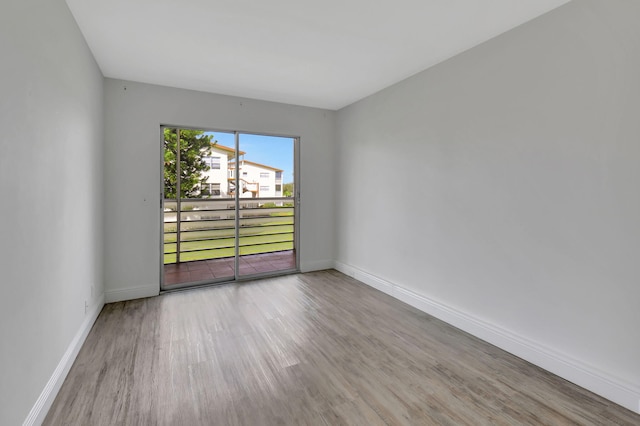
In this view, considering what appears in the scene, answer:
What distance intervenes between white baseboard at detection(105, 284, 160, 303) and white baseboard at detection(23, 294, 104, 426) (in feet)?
2.15

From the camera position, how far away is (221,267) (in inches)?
189

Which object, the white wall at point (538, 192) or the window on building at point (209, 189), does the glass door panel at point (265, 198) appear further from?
the white wall at point (538, 192)

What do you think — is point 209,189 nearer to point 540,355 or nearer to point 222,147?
point 222,147

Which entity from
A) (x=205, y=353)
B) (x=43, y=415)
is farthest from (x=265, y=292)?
(x=43, y=415)

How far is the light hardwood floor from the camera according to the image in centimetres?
172

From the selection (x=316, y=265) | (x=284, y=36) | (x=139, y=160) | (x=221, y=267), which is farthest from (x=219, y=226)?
(x=284, y=36)

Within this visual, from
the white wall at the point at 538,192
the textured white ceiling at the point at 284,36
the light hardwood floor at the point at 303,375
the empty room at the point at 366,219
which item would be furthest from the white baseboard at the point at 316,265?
the textured white ceiling at the point at 284,36

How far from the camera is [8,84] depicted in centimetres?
134

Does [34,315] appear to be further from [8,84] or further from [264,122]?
[264,122]

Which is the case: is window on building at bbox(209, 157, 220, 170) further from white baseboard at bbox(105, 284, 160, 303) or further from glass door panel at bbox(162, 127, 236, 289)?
white baseboard at bbox(105, 284, 160, 303)

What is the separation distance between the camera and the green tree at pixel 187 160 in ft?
13.7

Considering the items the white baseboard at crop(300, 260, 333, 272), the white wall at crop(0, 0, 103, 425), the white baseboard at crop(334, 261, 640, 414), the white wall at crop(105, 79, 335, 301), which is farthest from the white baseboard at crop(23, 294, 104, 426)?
the white baseboard at crop(334, 261, 640, 414)

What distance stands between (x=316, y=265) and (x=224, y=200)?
5.71 feet

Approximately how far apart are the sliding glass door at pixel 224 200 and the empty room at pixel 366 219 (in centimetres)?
24
